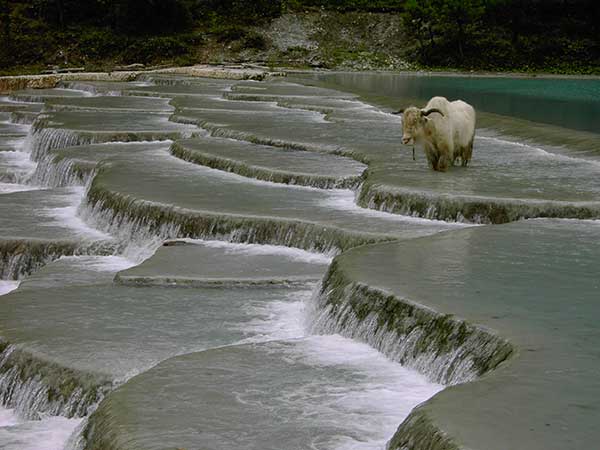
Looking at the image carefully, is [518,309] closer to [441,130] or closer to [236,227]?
[236,227]

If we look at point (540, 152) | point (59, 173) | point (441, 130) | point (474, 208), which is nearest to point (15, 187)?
point (59, 173)

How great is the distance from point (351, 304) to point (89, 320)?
2563 millimetres

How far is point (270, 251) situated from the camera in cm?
1297

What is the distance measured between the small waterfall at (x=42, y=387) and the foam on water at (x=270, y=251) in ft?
12.8

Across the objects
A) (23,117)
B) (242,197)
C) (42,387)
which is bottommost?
(23,117)

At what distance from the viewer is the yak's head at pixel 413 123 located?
1474 cm

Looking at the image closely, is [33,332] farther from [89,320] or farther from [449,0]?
[449,0]

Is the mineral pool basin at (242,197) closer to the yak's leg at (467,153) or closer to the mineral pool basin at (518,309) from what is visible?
the mineral pool basin at (518,309)

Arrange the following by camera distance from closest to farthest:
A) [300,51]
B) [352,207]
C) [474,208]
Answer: [474,208], [352,207], [300,51]

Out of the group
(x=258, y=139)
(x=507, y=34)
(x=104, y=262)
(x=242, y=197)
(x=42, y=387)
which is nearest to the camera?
(x=42, y=387)

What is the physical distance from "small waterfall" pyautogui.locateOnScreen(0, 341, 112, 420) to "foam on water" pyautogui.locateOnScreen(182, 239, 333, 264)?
3894mm

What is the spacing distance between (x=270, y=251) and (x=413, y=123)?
310 cm

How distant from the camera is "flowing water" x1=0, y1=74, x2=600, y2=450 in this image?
7480 mm

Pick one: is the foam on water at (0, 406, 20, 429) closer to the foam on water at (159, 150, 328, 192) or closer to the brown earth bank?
the foam on water at (159, 150, 328, 192)
